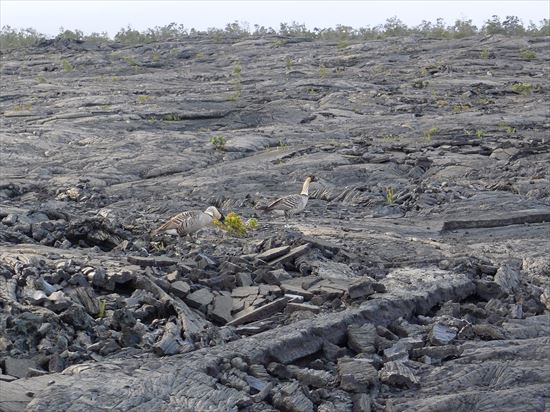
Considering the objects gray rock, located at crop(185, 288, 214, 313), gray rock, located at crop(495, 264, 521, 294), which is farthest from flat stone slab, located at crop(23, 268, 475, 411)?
gray rock, located at crop(185, 288, 214, 313)

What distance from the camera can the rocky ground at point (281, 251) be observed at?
7.16m

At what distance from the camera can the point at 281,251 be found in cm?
1057

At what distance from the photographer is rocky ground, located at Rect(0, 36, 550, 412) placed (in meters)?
7.16

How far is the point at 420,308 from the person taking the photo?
926cm

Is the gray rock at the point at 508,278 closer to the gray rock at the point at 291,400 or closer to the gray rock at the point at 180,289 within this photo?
the gray rock at the point at 180,289

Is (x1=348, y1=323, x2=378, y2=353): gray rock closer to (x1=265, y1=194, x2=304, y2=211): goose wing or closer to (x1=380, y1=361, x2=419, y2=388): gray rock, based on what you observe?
Answer: (x1=380, y1=361, x2=419, y2=388): gray rock

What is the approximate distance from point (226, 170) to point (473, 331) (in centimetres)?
1095

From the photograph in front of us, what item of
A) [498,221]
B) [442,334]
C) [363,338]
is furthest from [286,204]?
[363,338]

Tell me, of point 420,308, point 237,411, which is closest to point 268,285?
point 420,308

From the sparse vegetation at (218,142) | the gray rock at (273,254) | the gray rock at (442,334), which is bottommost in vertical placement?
the gray rock at (442,334)

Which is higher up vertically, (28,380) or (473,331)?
(28,380)

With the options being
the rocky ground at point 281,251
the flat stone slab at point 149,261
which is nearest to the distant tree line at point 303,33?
the rocky ground at point 281,251

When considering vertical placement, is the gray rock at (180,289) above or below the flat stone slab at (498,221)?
above

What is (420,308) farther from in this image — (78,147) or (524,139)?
(78,147)
